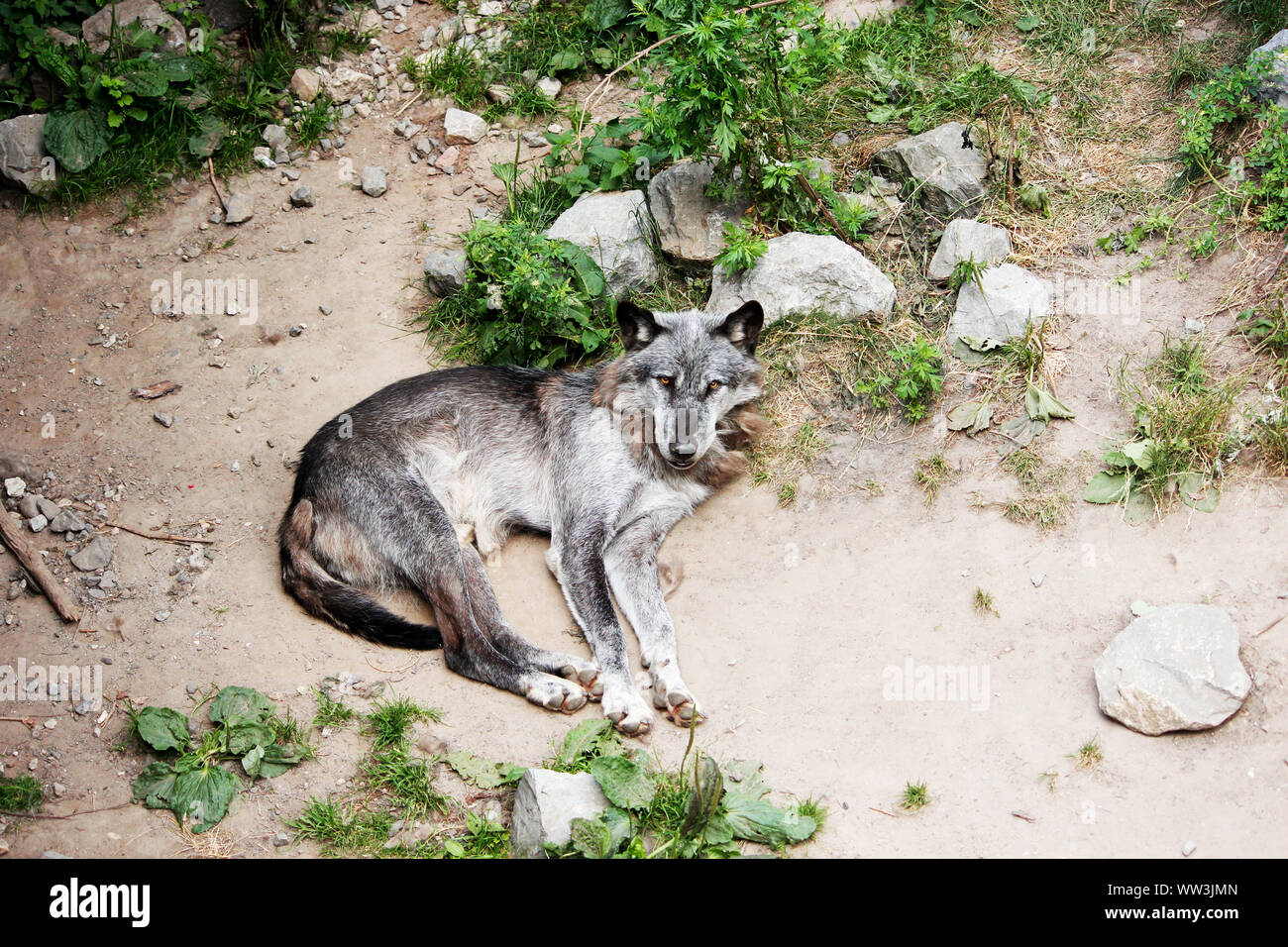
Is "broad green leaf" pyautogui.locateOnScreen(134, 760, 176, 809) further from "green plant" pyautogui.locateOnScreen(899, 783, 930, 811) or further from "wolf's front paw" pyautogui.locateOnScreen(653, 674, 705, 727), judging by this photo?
"green plant" pyautogui.locateOnScreen(899, 783, 930, 811)

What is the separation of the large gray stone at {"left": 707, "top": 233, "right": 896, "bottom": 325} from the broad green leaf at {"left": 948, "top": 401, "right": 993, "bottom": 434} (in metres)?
0.89

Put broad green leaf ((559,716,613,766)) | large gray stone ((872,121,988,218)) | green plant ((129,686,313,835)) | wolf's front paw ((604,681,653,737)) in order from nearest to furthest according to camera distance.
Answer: green plant ((129,686,313,835)), broad green leaf ((559,716,613,766)), wolf's front paw ((604,681,653,737)), large gray stone ((872,121,988,218))

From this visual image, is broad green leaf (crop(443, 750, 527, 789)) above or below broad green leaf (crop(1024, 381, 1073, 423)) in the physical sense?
below

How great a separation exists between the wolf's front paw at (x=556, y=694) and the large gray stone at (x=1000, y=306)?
11.2ft

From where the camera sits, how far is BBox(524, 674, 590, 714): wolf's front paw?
211 inches

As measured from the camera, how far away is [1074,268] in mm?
6781

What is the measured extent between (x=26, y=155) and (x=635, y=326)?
17.9 ft

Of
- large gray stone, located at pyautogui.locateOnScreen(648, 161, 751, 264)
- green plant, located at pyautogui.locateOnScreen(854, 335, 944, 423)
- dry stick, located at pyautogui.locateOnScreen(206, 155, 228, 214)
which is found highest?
dry stick, located at pyautogui.locateOnScreen(206, 155, 228, 214)

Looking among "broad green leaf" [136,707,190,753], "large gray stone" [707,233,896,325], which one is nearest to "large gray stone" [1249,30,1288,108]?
"large gray stone" [707,233,896,325]

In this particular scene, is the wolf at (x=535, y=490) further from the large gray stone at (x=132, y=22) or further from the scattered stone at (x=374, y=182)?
the large gray stone at (x=132, y=22)

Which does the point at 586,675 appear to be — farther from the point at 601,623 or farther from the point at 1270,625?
the point at 1270,625

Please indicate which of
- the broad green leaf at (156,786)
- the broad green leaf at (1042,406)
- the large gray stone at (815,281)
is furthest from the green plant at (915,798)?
the broad green leaf at (156,786)

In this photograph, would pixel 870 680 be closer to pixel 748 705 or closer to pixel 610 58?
pixel 748 705

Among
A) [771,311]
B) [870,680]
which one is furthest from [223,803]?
[771,311]
